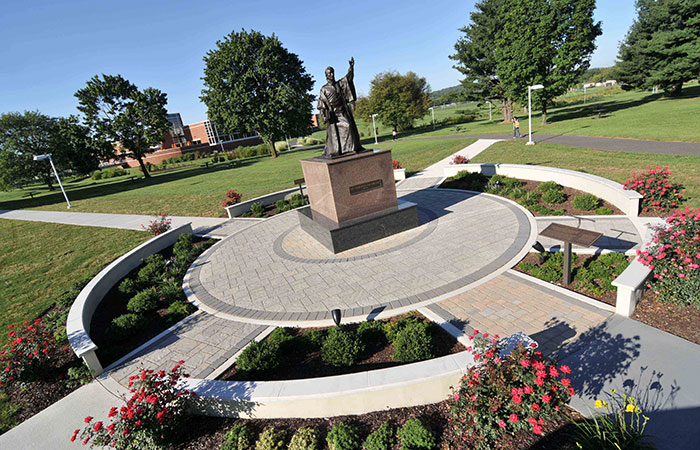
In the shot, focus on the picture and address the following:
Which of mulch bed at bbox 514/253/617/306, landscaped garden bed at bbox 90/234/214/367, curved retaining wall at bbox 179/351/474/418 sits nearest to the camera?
curved retaining wall at bbox 179/351/474/418

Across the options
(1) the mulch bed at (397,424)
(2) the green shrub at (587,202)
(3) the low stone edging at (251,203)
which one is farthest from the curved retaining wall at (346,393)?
(3) the low stone edging at (251,203)

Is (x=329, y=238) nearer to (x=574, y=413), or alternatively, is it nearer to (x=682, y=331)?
(x=574, y=413)

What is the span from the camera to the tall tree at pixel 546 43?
33.1 metres

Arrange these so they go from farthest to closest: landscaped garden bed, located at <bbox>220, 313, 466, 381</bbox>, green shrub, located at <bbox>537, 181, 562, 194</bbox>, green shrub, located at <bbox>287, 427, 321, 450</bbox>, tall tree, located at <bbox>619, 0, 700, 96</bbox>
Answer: tall tree, located at <bbox>619, 0, 700, 96</bbox> → green shrub, located at <bbox>537, 181, 562, 194</bbox> → landscaped garden bed, located at <bbox>220, 313, 466, 381</bbox> → green shrub, located at <bbox>287, 427, 321, 450</bbox>

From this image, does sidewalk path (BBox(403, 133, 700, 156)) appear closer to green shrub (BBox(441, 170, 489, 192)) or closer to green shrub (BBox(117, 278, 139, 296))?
green shrub (BBox(441, 170, 489, 192))

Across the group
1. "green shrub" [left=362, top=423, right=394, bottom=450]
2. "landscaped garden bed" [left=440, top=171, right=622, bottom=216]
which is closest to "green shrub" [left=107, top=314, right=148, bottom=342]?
"green shrub" [left=362, top=423, right=394, bottom=450]

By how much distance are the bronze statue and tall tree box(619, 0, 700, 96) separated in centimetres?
4616

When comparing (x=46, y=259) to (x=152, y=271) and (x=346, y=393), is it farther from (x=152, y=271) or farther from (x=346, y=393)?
(x=346, y=393)

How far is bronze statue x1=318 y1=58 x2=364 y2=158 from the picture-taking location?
10.6 meters

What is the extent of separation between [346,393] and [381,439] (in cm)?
68

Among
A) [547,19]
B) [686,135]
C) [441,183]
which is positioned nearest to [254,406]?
[441,183]

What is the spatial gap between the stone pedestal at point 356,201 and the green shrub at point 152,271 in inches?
201

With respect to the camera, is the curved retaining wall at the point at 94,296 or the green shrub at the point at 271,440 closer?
the green shrub at the point at 271,440

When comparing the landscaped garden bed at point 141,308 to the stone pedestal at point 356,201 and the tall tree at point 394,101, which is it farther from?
the tall tree at point 394,101
